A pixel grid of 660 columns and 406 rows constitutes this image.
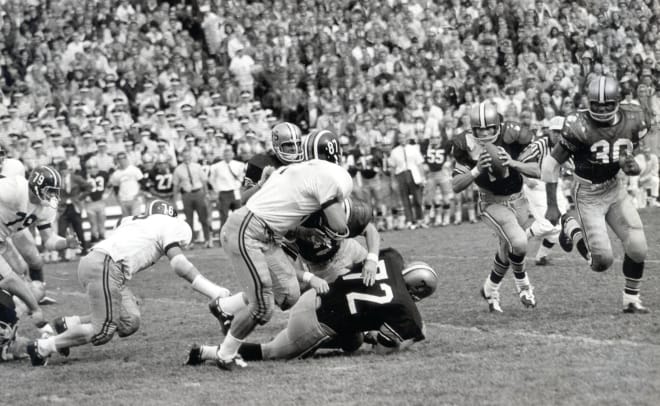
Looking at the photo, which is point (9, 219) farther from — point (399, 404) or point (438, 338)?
point (399, 404)

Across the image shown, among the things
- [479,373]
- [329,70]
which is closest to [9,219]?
[479,373]

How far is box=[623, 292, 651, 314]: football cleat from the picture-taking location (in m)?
7.24

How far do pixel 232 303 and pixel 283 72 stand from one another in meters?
13.5

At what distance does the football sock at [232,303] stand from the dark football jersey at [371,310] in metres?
0.74

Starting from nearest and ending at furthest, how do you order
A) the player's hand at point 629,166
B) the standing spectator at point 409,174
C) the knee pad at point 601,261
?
the player's hand at point 629,166
the knee pad at point 601,261
the standing spectator at point 409,174

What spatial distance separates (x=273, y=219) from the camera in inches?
240

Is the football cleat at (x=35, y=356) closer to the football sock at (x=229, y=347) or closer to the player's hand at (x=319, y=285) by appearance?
the football sock at (x=229, y=347)

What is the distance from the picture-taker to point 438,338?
6.79 metres

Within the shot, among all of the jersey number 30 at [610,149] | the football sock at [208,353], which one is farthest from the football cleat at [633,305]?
the football sock at [208,353]

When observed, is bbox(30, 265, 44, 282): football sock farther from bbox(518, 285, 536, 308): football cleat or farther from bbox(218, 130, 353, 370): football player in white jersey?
bbox(518, 285, 536, 308): football cleat

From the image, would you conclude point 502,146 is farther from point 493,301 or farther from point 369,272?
point 369,272

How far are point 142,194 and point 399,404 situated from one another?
12.7m

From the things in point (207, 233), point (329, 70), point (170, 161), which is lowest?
point (207, 233)

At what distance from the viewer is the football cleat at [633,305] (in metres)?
7.24
